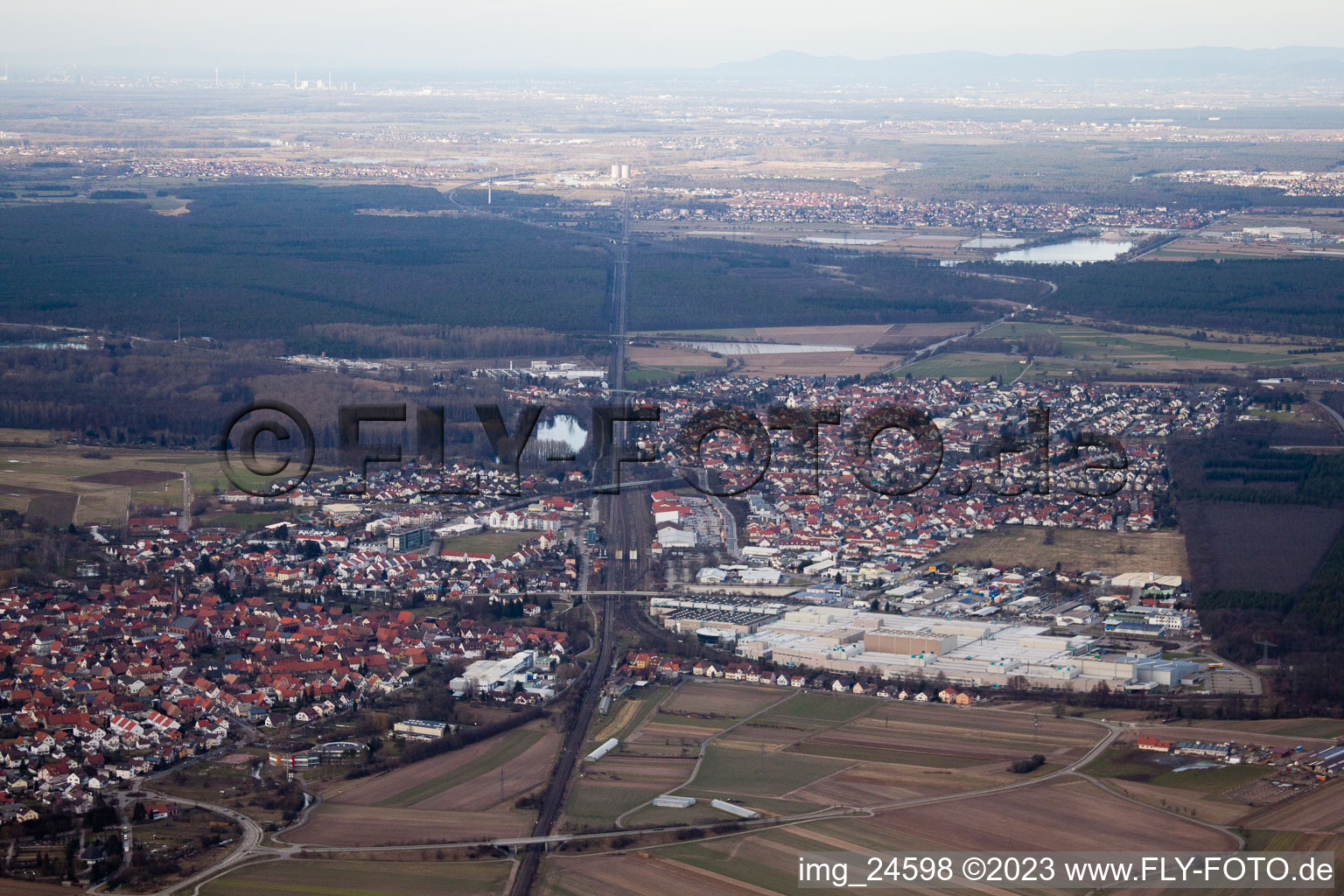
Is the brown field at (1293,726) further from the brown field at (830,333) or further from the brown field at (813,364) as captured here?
the brown field at (830,333)

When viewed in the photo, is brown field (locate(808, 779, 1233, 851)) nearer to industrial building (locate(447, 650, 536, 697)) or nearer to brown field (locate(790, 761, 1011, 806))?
brown field (locate(790, 761, 1011, 806))

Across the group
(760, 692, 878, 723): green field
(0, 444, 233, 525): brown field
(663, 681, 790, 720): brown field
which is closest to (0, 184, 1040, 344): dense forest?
(0, 444, 233, 525): brown field

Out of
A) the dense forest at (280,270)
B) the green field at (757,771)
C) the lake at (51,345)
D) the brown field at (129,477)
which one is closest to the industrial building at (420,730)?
the green field at (757,771)

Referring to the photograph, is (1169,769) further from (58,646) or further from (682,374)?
(682,374)

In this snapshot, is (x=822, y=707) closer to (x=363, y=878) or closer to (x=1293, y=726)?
(x=1293, y=726)

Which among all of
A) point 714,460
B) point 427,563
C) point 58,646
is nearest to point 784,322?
point 714,460

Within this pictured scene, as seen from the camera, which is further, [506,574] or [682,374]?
[682,374]

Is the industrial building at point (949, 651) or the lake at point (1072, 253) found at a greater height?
the lake at point (1072, 253)
